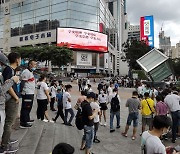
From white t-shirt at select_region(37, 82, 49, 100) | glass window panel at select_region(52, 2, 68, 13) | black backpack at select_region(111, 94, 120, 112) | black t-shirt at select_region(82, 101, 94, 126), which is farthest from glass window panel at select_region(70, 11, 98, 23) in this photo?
black t-shirt at select_region(82, 101, 94, 126)

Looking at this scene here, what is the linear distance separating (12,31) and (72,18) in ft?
75.8

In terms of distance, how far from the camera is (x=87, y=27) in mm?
65812

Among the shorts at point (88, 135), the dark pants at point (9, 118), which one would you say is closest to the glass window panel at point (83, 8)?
the shorts at point (88, 135)

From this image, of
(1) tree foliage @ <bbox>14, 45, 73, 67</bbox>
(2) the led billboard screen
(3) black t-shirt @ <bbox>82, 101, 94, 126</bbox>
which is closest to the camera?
(3) black t-shirt @ <bbox>82, 101, 94, 126</bbox>

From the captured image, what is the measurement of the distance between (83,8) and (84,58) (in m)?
13.9

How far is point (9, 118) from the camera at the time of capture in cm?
439

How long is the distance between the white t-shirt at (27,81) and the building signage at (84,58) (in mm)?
58588

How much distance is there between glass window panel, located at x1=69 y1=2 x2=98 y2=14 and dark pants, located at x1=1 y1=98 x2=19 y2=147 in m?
62.7

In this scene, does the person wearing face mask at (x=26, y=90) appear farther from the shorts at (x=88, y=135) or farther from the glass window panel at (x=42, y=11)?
the glass window panel at (x=42, y=11)

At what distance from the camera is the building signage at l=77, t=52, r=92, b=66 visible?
2564 inches

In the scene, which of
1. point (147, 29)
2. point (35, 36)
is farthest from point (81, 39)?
point (147, 29)

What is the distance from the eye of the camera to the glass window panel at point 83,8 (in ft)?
213

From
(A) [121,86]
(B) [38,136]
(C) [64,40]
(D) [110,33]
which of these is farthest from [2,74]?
(D) [110,33]

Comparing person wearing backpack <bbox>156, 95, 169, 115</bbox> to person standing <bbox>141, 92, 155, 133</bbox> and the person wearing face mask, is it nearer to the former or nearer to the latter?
person standing <bbox>141, 92, 155, 133</bbox>
